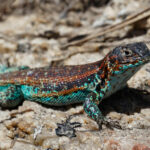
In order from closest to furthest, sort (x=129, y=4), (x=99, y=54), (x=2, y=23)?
(x=99, y=54) < (x=129, y=4) < (x=2, y=23)

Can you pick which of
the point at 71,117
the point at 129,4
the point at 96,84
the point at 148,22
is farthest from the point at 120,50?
the point at 129,4

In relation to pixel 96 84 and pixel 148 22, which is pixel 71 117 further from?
pixel 148 22

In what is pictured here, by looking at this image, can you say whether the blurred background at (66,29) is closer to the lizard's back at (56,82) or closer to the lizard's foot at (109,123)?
the lizard's back at (56,82)

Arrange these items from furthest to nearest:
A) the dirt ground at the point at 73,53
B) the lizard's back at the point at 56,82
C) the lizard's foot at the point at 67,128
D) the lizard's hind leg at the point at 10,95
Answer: the lizard's hind leg at the point at 10,95
the lizard's back at the point at 56,82
the lizard's foot at the point at 67,128
the dirt ground at the point at 73,53

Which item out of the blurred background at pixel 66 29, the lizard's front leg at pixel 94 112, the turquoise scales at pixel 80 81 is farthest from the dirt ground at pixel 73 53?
the turquoise scales at pixel 80 81

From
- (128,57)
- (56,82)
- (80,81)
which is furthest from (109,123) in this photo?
(56,82)

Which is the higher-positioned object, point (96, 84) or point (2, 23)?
point (2, 23)
